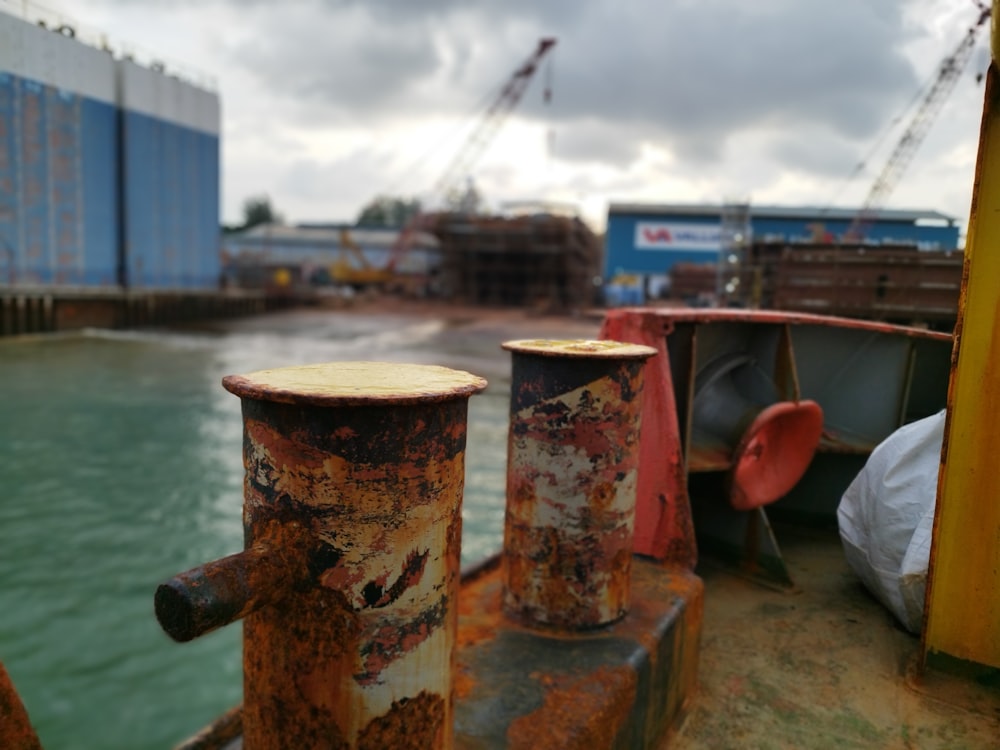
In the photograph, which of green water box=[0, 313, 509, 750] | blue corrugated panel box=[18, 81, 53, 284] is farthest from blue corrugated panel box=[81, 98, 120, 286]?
green water box=[0, 313, 509, 750]

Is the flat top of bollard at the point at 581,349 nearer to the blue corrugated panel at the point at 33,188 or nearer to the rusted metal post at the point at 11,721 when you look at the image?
the rusted metal post at the point at 11,721

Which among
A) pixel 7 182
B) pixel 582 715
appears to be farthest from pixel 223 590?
pixel 7 182

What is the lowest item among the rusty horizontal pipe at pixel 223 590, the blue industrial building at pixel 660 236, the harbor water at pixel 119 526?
the harbor water at pixel 119 526

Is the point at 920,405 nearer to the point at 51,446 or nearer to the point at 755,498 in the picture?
the point at 755,498

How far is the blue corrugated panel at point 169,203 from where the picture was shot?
89.0 ft

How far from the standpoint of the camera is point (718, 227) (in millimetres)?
45000

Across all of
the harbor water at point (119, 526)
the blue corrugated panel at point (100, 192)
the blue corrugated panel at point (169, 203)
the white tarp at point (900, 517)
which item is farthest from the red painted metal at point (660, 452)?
the blue corrugated panel at point (169, 203)

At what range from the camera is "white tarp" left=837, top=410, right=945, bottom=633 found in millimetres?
2875

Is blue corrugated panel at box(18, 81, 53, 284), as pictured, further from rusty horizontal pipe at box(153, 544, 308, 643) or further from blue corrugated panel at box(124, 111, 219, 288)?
rusty horizontal pipe at box(153, 544, 308, 643)

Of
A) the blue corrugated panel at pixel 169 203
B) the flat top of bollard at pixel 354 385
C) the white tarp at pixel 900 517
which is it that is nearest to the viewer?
the flat top of bollard at pixel 354 385

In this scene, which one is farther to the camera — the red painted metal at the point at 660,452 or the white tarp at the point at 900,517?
the red painted metal at the point at 660,452

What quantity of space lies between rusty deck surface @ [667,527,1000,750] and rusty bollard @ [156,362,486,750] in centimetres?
150

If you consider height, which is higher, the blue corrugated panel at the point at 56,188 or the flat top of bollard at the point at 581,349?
the blue corrugated panel at the point at 56,188

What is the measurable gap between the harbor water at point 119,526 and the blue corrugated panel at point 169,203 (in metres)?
10.3
